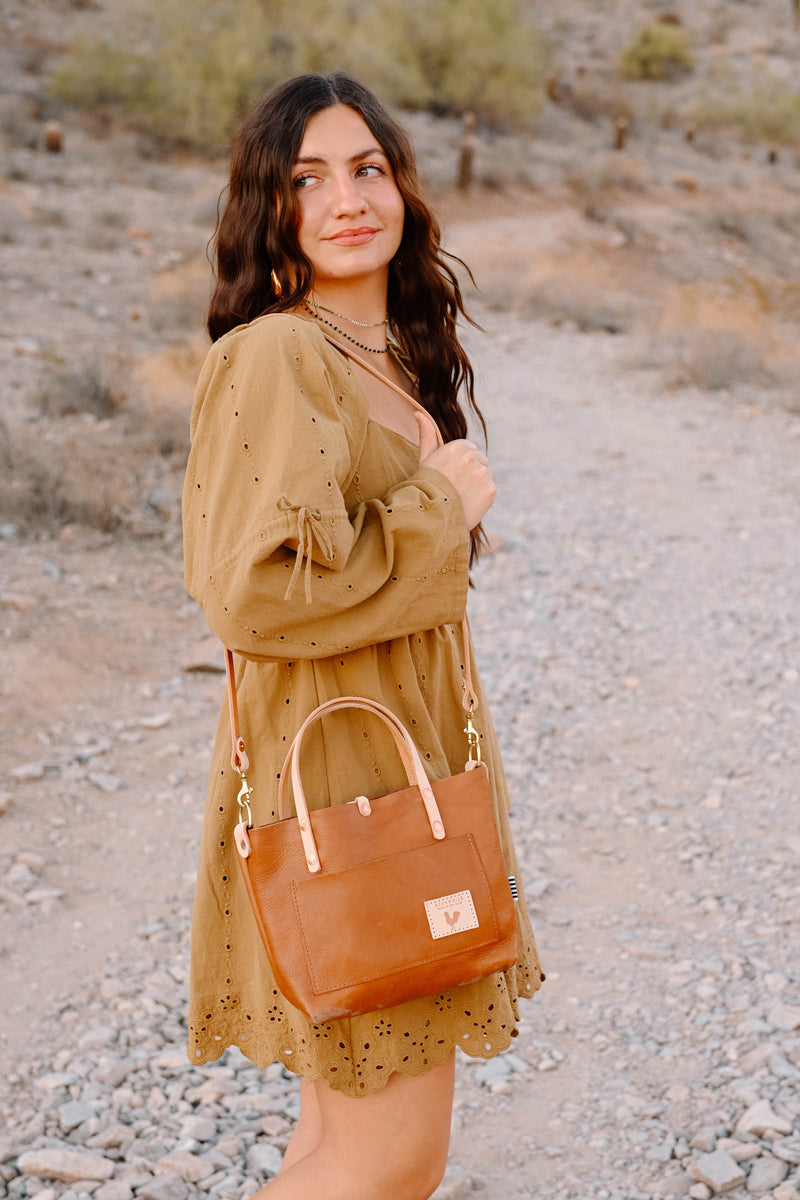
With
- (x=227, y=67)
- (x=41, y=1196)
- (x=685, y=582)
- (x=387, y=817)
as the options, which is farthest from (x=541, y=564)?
(x=227, y=67)

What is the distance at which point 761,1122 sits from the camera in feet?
7.56

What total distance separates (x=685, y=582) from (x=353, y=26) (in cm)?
2413

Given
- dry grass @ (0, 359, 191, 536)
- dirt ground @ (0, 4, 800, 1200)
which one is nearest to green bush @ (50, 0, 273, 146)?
dirt ground @ (0, 4, 800, 1200)

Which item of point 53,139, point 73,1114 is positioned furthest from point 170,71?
point 73,1114

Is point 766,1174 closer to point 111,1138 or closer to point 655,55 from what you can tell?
point 111,1138

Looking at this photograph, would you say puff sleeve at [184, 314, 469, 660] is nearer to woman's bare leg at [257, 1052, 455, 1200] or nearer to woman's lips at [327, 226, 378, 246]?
woman's lips at [327, 226, 378, 246]

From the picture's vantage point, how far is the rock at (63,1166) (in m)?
2.21

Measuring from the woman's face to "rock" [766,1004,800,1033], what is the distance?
6.55 ft

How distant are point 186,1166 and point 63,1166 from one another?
9.3 inches

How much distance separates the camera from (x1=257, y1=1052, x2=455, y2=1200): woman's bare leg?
1.45 meters

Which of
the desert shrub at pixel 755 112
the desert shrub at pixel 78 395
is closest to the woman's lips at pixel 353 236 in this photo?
the desert shrub at pixel 78 395

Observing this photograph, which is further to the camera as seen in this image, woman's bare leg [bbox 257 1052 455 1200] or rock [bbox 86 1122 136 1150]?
rock [bbox 86 1122 136 1150]

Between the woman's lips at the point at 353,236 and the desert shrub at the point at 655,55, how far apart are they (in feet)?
116

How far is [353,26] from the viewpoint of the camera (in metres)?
25.8
